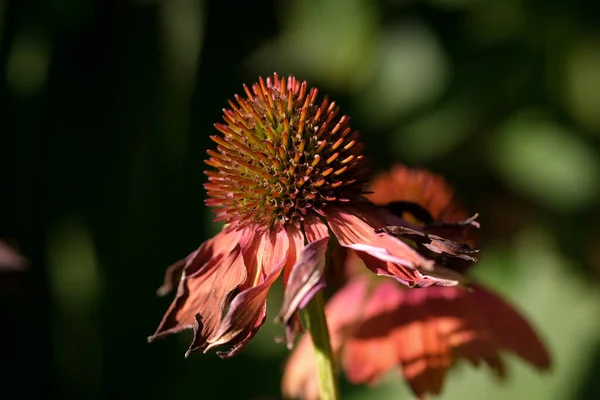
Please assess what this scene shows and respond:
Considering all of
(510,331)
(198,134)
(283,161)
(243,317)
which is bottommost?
(510,331)

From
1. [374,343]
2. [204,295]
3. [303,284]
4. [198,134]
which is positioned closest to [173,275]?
[204,295]

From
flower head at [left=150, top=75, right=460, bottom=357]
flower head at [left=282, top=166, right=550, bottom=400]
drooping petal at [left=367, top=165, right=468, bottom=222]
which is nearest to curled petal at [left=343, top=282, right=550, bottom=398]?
flower head at [left=282, top=166, right=550, bottom=400]

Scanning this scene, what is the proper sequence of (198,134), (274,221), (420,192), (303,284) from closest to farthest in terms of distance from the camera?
1. (303,284)
2. (274,221)
3. (420,192)
4. (198,134)

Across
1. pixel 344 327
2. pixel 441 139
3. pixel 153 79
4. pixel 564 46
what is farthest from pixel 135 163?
pixel 564 46

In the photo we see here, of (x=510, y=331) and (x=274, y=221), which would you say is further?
(x=510, y=331)

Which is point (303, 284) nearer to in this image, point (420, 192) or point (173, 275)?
point (173, 275)

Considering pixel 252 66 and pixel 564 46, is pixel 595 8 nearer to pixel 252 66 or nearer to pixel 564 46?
pixel 564 46

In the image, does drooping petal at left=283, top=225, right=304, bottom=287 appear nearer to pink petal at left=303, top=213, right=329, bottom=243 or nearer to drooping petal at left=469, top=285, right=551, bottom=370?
pink petal at left=303, top=213, right=329, bottom=243

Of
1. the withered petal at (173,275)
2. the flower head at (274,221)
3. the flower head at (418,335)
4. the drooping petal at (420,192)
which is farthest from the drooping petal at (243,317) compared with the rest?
the drooping petal at (420,192)

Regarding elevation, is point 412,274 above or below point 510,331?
above
